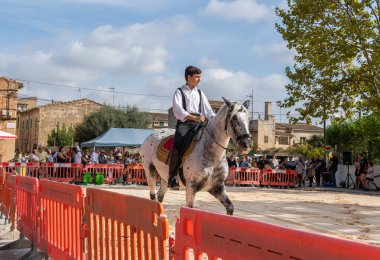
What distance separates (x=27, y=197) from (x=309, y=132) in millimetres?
97923

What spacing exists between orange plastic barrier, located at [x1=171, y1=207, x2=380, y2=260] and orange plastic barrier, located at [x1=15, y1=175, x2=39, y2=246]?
12.9 feet

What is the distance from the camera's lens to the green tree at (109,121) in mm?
67000

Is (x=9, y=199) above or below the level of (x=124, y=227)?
below

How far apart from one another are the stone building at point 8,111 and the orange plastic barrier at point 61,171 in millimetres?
25327

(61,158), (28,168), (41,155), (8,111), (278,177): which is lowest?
(278,177)

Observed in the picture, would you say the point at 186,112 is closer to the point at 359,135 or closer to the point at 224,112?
the point at 224,112

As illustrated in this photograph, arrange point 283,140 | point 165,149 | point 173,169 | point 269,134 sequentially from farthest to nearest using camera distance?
point 283,140
point 269,134
point 165,149
point 173,169

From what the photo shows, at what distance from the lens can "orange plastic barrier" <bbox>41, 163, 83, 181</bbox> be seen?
23663mm

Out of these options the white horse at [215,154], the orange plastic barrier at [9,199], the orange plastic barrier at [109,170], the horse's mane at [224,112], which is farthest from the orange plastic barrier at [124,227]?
the orange plastic barrier at [109,170]

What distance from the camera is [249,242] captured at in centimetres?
231

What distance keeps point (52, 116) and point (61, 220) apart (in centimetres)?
7663

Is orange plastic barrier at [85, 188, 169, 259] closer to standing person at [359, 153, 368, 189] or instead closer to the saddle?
the saddle

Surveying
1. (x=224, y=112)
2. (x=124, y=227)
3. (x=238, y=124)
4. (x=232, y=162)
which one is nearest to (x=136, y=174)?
(x=232, y=162)

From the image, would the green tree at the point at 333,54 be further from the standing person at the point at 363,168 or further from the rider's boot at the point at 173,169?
the rider's boot at the point at 173,169
